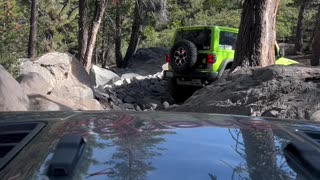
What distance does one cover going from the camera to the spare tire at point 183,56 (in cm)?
1435

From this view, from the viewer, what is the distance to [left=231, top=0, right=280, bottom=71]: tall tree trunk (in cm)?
1083

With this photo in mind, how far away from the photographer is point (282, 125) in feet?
9.04

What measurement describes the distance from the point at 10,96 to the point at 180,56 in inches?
267

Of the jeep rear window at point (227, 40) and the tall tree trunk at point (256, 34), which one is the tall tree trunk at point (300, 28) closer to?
the jeep rear window at point (227, 40)

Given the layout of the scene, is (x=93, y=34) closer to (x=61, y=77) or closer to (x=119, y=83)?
(x=119, y=83)

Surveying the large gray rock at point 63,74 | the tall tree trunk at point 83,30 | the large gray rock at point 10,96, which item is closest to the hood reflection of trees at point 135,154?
the large gray rock at point 10,96

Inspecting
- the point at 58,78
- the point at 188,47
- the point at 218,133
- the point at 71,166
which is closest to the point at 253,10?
the point at 188,47

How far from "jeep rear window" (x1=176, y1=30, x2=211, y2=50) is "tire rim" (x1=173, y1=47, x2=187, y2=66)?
25.3 inches

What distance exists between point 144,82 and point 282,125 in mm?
17106

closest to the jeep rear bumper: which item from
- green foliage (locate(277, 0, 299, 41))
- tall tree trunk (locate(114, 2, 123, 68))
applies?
tall tree trunk (locate(114, 2, 123, 68))

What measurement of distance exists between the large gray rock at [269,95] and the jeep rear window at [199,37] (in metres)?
5.52

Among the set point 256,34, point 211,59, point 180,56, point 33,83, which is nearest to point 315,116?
point 256,34

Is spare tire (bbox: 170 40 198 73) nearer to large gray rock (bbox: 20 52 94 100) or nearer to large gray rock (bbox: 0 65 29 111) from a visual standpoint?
large gray rock (bbox: 20 52 94 100)

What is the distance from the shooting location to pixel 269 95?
824cm
